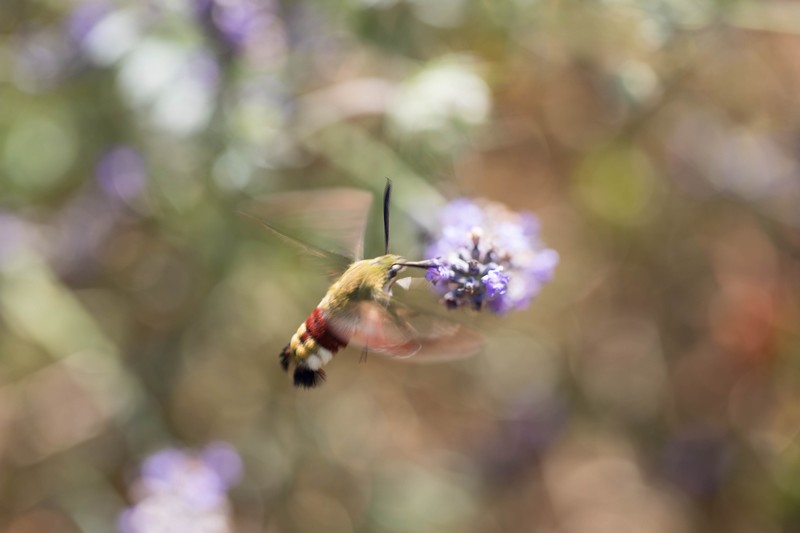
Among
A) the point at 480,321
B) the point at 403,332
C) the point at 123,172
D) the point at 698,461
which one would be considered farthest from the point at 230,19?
the point at 698,461

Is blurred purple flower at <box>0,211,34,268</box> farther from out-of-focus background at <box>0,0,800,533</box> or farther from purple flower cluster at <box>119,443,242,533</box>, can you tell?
purple flower cluster at <box>119,443,242,533</box>

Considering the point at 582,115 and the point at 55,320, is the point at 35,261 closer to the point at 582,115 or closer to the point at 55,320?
the point at 55,320

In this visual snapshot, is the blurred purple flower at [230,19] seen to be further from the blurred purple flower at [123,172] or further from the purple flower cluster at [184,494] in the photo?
the purple flower cluster at [184,494]

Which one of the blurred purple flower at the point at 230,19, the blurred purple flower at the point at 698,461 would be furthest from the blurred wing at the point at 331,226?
the blurred purple flower at the point at 698,461

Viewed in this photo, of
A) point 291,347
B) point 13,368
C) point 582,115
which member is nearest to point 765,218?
point 582,115

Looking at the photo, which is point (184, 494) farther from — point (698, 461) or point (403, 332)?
point (698, 461)

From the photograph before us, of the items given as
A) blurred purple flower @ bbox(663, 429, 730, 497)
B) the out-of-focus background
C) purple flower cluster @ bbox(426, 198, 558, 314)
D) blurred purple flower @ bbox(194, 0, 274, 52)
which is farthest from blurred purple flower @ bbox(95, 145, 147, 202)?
blurred purple flower @ bbox(663, 429, 730, 497)
